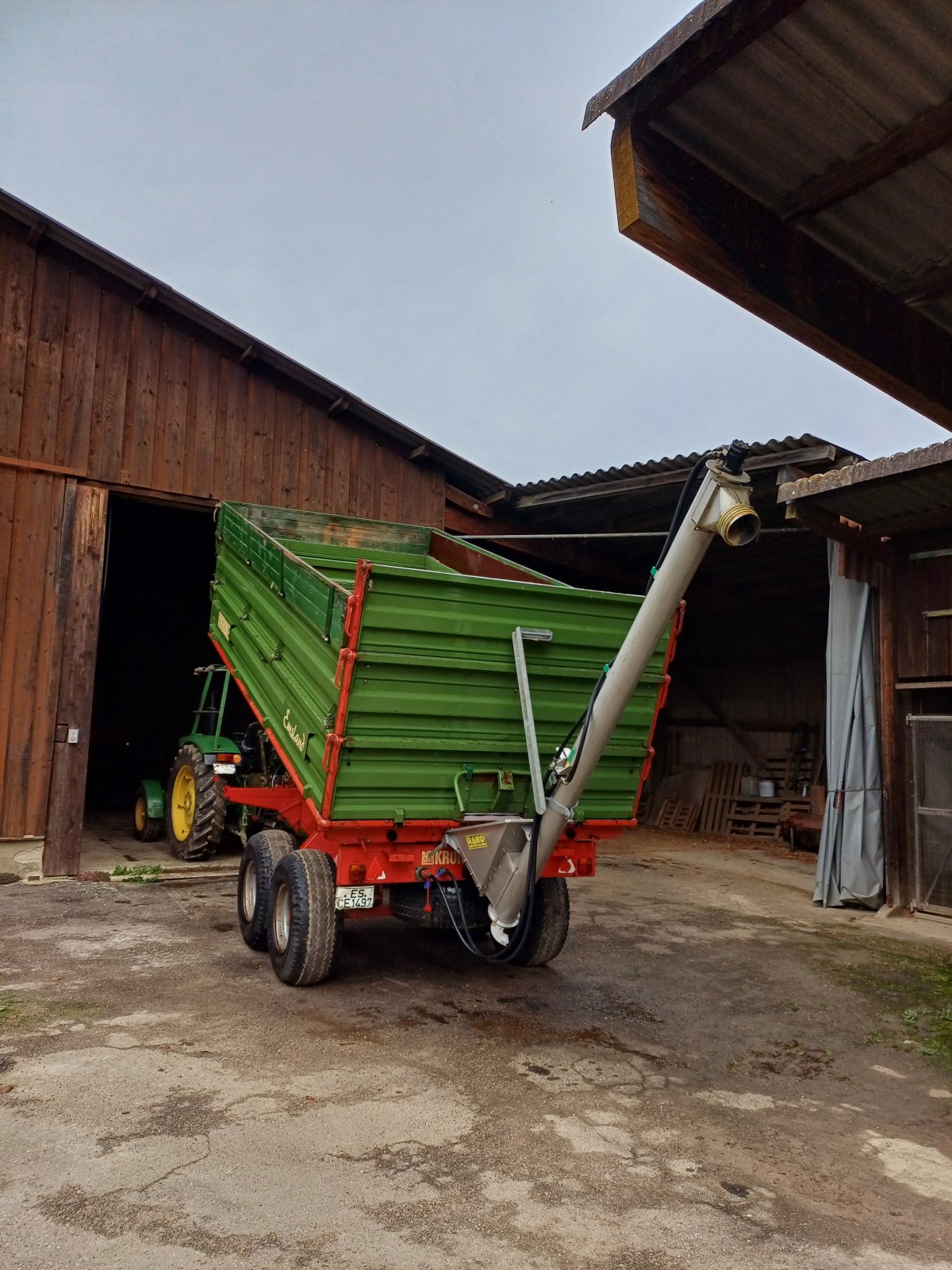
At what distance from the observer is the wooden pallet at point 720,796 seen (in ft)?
46.4

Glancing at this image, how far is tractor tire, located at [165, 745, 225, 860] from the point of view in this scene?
26.8ft

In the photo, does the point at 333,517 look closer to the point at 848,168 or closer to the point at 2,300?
the point at 2,300

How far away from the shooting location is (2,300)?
775cm

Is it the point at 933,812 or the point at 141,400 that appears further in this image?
the point at 141,400

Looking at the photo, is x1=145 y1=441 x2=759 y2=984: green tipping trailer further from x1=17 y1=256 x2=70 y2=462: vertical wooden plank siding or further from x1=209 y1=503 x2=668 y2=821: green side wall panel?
x1=17 y1=256 x2=70 y2=462: vertical wooden plank siding

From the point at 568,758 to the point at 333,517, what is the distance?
4157 mm

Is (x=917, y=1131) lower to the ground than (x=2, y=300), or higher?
lower

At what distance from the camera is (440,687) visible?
460 centimetres

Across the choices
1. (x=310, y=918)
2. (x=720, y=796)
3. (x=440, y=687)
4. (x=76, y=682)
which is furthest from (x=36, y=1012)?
(x=720, y=796)

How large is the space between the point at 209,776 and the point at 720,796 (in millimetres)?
9080

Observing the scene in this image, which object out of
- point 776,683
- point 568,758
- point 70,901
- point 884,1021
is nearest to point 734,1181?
point 568,758

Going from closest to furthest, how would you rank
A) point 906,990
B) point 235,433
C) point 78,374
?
point 906,990 → point 78,374 → point 235,433

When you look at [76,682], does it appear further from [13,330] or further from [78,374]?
[13,330]

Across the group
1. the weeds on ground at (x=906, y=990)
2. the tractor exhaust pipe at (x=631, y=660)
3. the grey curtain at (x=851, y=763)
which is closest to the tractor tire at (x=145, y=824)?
the tractor exhaust pipe at (x=631, y=660)
